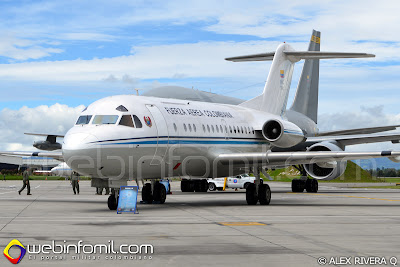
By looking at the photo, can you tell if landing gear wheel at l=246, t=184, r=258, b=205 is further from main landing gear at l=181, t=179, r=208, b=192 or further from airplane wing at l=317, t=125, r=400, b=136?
main landing gear at l=181, t=179, r=208, b=192

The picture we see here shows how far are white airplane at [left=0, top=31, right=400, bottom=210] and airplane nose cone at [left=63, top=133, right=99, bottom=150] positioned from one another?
0.9 inches

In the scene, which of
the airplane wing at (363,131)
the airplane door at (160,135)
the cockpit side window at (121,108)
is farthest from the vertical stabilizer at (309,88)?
the cockpit side window at (121,108)

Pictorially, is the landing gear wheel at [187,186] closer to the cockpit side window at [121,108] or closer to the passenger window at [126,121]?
the cockpit side window at [121,108]

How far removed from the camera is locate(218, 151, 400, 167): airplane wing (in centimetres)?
2378

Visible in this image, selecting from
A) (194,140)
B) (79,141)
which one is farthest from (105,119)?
(194,140)

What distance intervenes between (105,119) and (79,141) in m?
1.62

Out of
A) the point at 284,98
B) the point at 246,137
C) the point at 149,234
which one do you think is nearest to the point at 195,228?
the point at 149,234

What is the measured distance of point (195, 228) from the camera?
14.8 m

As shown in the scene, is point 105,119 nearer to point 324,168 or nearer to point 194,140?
point 194,140

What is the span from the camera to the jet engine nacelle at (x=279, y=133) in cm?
2798

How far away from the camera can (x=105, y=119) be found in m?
20.8

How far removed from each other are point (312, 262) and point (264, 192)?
15.6 m

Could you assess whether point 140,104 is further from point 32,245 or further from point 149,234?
point 32,245

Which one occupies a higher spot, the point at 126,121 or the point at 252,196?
the point at 126,121
